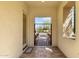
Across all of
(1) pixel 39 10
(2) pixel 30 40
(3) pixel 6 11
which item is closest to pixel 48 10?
(1) pixel 39 10

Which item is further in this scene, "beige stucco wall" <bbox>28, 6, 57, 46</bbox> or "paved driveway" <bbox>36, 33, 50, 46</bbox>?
"paved driveway" <bbox>36, 33, 50, 46</bbox>

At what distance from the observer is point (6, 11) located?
3.60 meters

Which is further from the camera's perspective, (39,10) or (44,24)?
(44,24)

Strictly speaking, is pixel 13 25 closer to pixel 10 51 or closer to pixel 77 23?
pixel 10 51

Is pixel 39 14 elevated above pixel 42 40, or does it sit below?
above

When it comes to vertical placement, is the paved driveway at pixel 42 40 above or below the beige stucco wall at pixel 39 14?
below

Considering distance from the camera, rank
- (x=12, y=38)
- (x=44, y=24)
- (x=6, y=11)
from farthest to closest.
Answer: (x=44, y=24)
(x=12, y=38)
(x=6, y=11)

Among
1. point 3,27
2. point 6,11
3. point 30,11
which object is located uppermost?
point 30,11

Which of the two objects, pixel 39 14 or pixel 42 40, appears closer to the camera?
pixel 39 14

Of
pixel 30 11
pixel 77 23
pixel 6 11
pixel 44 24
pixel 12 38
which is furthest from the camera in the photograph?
pixel 44 24

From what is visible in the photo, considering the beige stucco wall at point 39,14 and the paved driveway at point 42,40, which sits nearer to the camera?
the beige stucco wall at point 39,14

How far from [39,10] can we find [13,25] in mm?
3736

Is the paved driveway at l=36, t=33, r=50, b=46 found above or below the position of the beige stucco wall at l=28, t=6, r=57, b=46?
below

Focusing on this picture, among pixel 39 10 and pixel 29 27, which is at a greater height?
pixel 39 10
